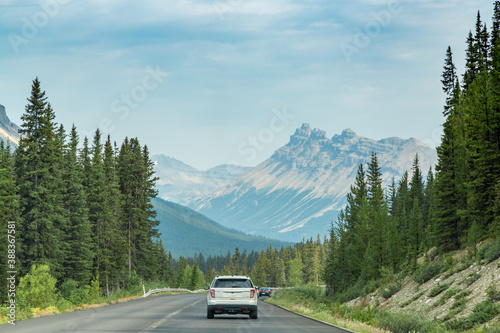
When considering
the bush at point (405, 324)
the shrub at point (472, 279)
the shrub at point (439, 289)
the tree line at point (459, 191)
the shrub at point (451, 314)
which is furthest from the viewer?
the tree line at point (459, 191)

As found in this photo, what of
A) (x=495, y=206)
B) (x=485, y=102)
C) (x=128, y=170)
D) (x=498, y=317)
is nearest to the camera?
(x=498, y=317)

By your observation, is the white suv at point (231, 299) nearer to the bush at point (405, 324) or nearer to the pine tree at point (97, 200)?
the bush at point (405, 324)

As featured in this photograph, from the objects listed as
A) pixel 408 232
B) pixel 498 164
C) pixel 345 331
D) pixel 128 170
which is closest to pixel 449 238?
pixel 498 164

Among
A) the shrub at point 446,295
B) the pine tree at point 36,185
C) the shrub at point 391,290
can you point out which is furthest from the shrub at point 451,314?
the pine tree at point 36,185

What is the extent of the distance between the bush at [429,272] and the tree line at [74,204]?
85.5 feet

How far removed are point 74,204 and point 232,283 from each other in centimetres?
4251

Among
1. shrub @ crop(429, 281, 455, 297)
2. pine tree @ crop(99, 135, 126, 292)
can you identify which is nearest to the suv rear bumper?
shrub @ crop(429, 281, 455, 297)

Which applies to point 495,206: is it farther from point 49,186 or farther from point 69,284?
point 49,186

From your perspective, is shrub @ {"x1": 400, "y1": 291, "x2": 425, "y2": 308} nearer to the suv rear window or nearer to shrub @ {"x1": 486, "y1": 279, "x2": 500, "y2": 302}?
shrub @ {"x1": 486, "y1": 279, "x2": 500, "y2": 302}

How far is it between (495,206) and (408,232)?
112 feet

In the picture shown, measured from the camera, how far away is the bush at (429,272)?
43188mm

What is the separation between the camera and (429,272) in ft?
144

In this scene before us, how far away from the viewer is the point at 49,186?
173 ft

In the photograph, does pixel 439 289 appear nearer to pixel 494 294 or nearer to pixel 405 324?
pixel 494 294
